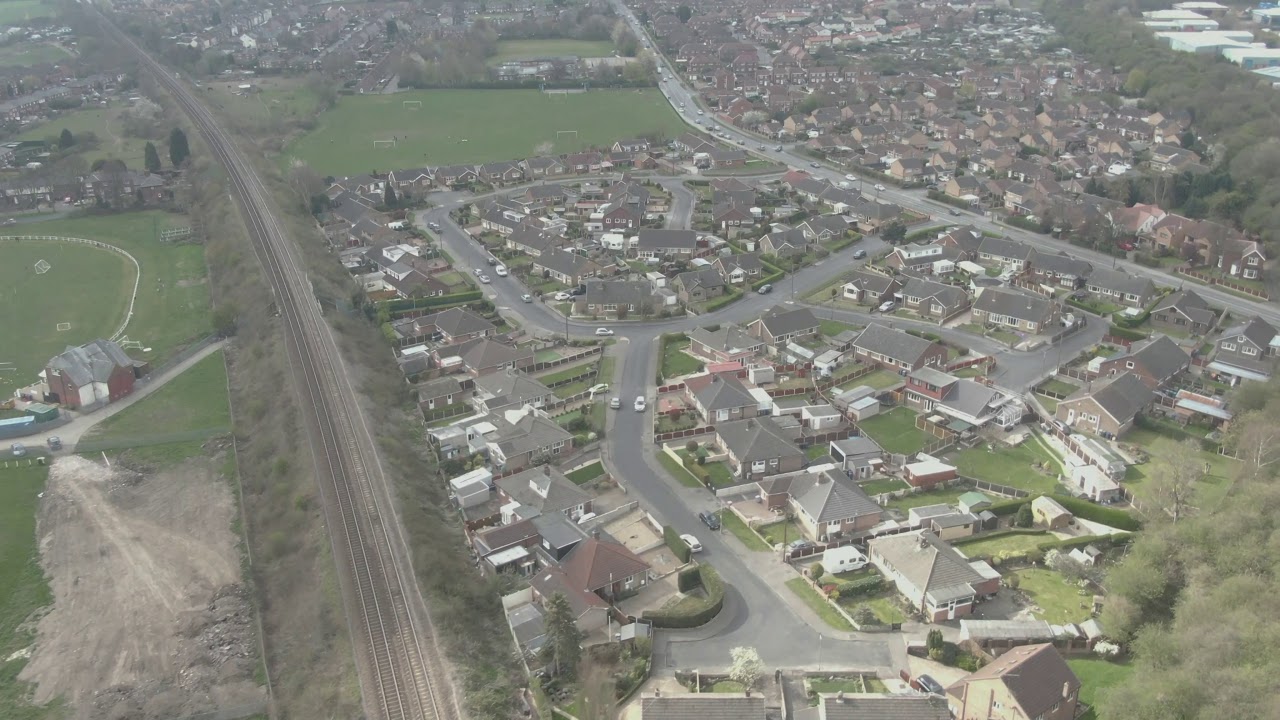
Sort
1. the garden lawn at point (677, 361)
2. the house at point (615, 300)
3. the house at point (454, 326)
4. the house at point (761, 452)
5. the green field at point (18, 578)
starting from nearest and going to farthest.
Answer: the green field at point (18, 578) < the house at point (761, 452) < the garden lawn at point (677, 361) < the house at point (454, 326) < the house at point (615, 300)

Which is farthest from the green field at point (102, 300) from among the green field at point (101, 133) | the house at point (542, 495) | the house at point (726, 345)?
the house at point (726, 345)

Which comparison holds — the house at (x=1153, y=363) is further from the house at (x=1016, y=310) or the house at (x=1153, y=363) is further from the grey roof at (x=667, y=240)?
the grey roof at (x=667, y=240)

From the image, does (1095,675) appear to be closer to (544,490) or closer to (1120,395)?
(1120,395)

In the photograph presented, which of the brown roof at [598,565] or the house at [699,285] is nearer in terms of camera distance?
the brown roof at [598,565]

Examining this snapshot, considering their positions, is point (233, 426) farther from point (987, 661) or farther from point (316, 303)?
point (987, 661)

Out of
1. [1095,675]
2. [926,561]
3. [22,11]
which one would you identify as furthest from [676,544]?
[22,11]

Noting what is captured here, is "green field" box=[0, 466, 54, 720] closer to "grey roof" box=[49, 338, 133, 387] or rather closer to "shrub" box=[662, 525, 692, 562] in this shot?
"grey roof" box=[49, 338, 133, 387]
